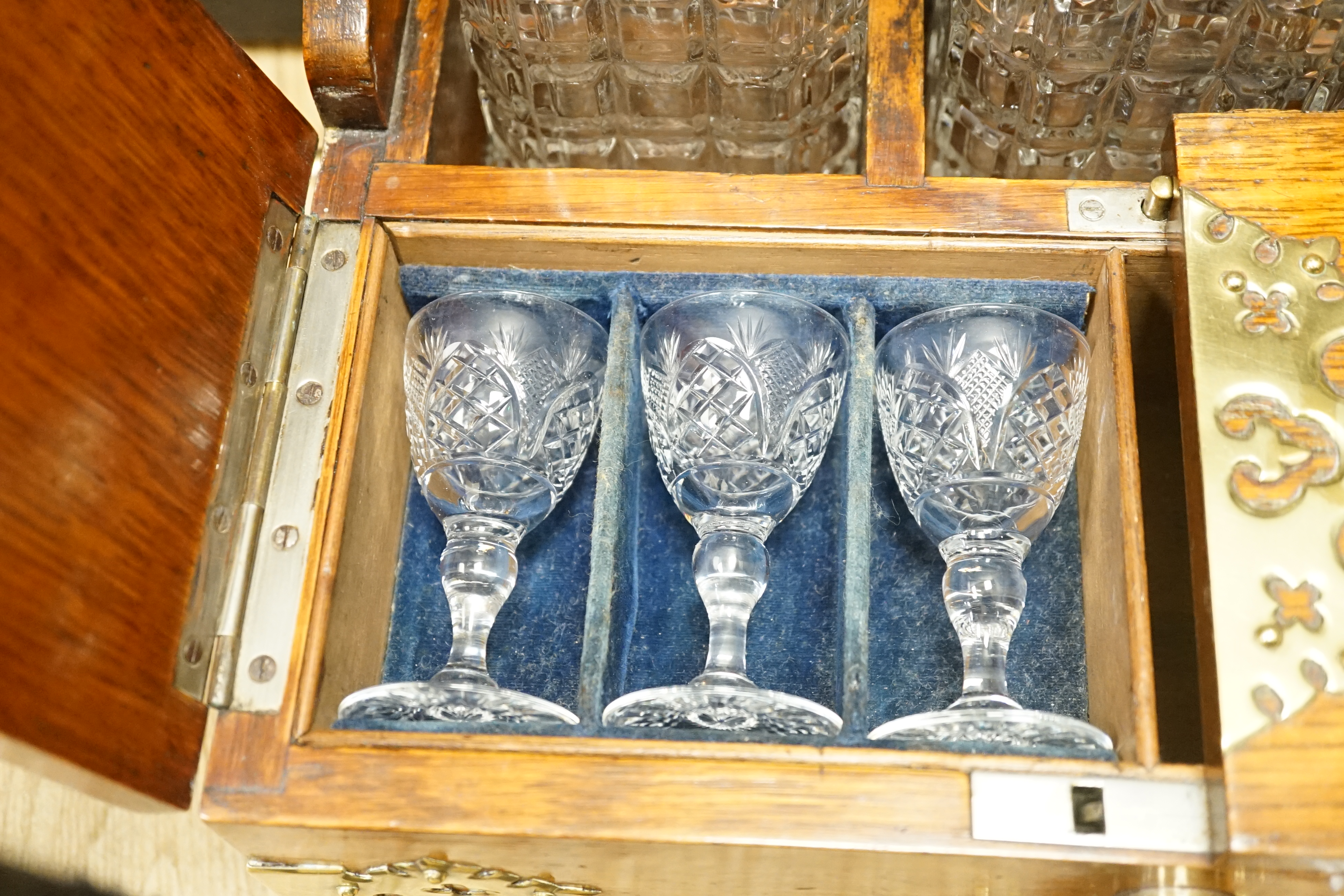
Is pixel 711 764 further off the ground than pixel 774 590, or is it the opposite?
pixel 774 590

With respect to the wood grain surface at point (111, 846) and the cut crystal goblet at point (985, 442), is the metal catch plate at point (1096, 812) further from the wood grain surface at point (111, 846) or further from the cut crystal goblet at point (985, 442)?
the wood grain surface at point (111, 846)

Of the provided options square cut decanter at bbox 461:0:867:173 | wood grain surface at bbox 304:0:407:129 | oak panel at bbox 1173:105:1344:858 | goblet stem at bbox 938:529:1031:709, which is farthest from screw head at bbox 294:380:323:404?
oak panel at bbox 1173:105:1344:858

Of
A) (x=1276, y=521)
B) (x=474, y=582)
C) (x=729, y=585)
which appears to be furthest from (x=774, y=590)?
(x=1276, y=521)

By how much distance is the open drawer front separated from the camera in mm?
739

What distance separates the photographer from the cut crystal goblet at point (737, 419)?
92 centimetres

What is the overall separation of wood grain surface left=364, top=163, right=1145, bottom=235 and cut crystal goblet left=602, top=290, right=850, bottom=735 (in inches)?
2.6

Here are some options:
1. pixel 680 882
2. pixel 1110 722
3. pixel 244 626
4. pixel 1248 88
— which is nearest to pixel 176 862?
pixel 244 626

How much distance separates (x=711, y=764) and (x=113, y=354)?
1.40 ft

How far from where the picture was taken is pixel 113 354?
2.46ft

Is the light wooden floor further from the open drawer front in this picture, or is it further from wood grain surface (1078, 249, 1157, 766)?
wood grain surface (1078, 249, 1157, 766)

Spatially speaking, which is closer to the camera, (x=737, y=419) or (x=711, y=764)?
(x=711, y=764)

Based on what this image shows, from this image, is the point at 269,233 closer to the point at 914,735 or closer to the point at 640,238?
the point at 640,238

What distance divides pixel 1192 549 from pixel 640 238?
1.47 ft

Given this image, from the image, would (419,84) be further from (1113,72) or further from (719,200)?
(1113,72)
